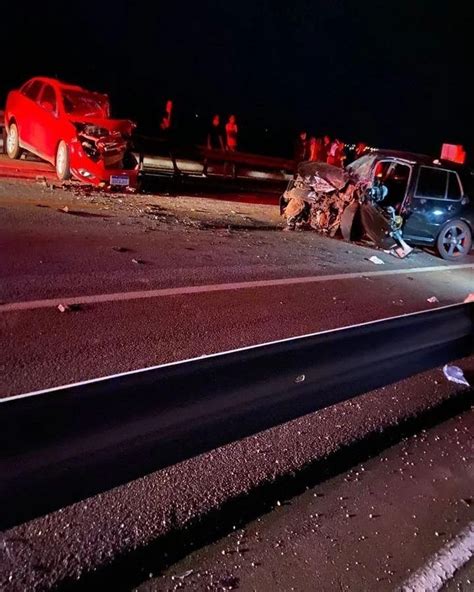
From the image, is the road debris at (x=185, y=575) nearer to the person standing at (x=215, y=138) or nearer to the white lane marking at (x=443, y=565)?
the white lane marking at (x=443, y=565)

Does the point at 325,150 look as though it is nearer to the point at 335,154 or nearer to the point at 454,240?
the point at 335,154

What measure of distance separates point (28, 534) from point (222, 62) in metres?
67.2

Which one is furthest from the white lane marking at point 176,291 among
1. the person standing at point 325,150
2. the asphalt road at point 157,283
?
the person standing at point 325,150

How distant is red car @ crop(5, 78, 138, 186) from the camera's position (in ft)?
36.8

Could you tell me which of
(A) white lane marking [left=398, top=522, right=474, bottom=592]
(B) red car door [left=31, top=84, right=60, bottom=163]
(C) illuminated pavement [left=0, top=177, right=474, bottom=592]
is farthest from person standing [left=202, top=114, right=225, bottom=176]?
(A) white lane marking [left=398, top=522, right=474, bottom=592]

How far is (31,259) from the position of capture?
650 cm

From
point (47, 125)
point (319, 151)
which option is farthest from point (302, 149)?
point (47, 125)

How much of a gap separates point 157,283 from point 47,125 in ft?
23.2

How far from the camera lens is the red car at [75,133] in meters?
11.2

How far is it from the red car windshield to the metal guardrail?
993 cm

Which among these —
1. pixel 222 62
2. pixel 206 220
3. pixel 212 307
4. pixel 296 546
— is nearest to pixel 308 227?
pixel 206 220

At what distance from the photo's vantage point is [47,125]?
1191 centimetres

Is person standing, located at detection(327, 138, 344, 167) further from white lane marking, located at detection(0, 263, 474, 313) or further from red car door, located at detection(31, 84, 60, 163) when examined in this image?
white lane marking, located at detection(0, 263, 474, 313)

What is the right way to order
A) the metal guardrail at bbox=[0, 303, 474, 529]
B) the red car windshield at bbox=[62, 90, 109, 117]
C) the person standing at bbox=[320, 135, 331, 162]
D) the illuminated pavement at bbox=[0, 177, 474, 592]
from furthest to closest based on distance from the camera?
the person standing at bbox=[320, 135, 331, 162] < the red car windshield at bbox=[62, 90, 109, 117] < the illuminated pavement at bbox=[0, 177, 474, 592] < the metal guardrail at bbox=[0, 303, 474, 529]
